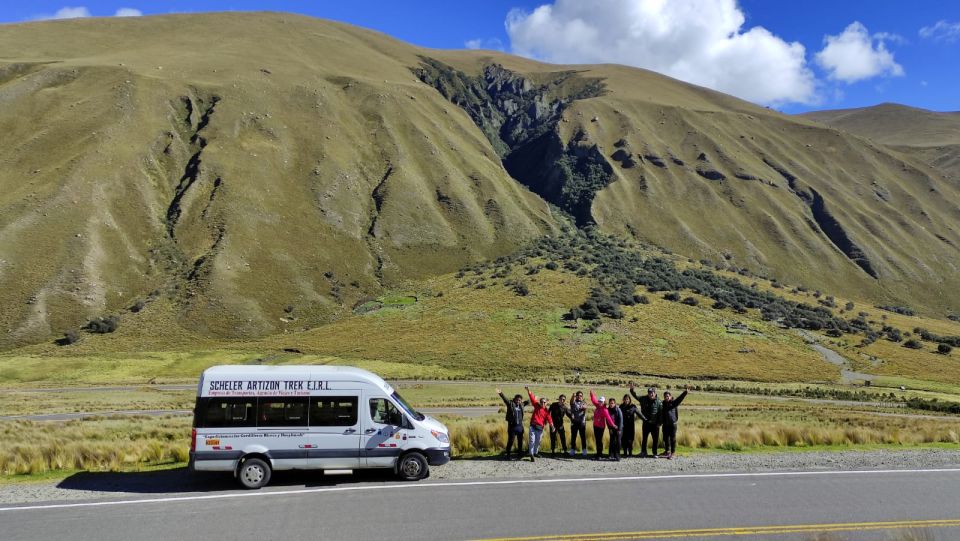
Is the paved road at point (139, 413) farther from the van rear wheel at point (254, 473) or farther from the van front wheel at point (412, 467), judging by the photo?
the van rear wheel at point (254, 473)

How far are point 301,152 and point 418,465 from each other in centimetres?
11459

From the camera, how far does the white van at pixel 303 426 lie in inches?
519

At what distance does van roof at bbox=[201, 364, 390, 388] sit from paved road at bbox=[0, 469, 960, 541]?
248 centimetres

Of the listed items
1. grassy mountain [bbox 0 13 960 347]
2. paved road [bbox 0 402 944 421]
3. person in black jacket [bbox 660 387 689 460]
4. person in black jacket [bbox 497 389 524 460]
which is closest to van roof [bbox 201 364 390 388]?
person in black jacket [bbox 497 389 524 460]

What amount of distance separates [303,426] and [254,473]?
1460 millimetres

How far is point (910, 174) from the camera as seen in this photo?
17462cm

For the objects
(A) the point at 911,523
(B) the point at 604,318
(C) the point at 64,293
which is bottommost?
(A) the point at 911,523

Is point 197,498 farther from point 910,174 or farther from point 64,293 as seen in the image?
point 910,174

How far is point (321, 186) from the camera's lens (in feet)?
371

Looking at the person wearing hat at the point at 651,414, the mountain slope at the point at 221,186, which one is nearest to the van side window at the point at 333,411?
the person wearing hat at the point at 651,414

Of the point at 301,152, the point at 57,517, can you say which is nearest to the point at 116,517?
the point at 57,517

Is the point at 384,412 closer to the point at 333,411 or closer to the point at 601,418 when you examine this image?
the point at 333,411

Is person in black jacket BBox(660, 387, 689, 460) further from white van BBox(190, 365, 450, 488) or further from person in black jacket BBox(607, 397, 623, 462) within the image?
white van BBox(190, 365, 450, 488)

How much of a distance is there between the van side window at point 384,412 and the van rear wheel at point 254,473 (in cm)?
268
